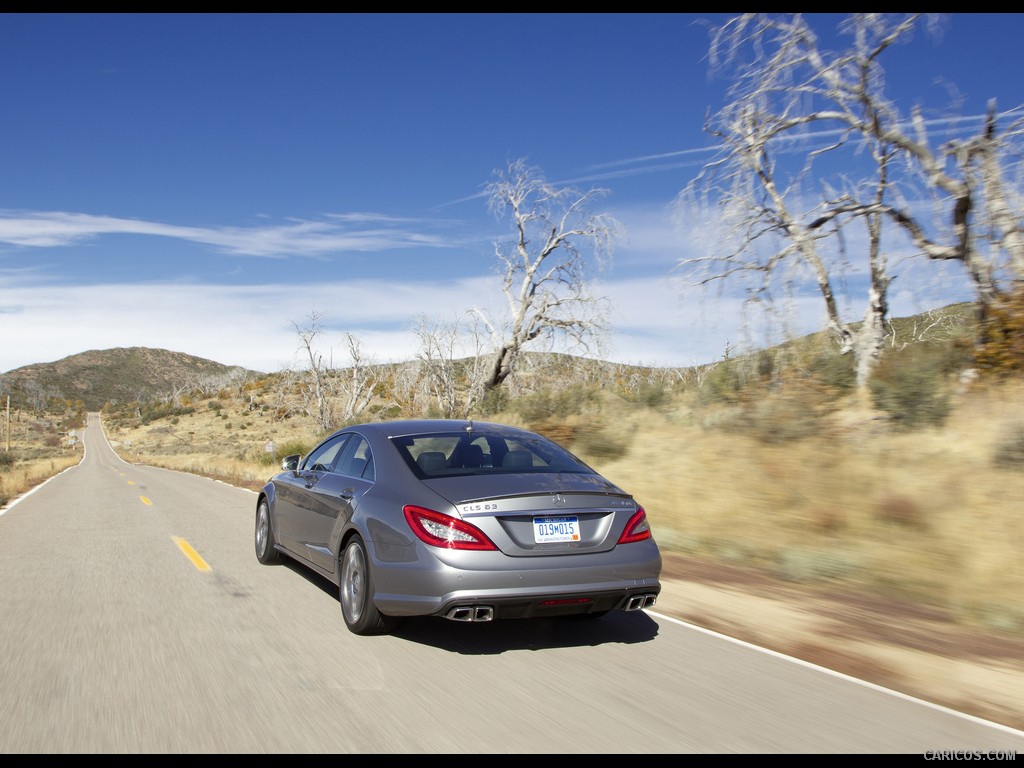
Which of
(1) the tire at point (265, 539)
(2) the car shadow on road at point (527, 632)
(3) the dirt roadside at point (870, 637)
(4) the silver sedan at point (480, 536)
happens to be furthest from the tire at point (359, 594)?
(1) the tire at point (265, 539)

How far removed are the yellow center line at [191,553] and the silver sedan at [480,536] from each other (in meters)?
2.82

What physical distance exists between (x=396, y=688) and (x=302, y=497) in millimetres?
3252

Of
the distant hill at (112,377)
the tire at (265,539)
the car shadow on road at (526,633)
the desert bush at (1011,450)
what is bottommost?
the car shadow on road at (526,633)

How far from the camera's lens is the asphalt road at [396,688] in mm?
3982

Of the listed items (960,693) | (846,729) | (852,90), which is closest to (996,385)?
(852,90)

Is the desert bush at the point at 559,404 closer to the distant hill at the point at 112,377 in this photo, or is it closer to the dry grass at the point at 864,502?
the dry grass at the point at 864,502

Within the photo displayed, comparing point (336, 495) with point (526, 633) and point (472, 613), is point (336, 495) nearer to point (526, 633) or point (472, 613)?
point (526, 633)

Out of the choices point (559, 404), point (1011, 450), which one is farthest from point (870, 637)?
point (559, 404)

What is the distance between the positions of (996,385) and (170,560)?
10851 mm

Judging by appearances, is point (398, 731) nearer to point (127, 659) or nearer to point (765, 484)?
point (127, 659)

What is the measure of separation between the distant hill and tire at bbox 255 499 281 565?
471 feet

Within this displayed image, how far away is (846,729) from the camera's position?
4.23 meters

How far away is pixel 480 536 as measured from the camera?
17.3ft
